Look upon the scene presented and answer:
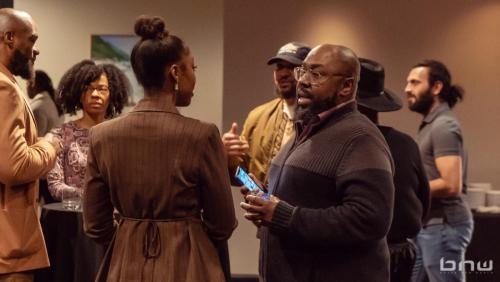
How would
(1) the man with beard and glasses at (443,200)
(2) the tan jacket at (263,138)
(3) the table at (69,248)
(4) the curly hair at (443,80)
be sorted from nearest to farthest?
(3) the table at (69,248) → (2) the tan jacket at (263,138) → (1) the man with beard and glasses at (443,200) → (4) the curly hair at (443,80)

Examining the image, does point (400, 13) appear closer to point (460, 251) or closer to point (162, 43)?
point (460, 251)

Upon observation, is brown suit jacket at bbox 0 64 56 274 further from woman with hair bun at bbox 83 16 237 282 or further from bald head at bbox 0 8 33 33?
woman with hair bun at bbox 83 16 237 282

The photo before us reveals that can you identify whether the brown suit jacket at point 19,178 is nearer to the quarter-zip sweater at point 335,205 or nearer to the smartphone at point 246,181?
the smartphone at point 246,181

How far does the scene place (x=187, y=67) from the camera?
247cm

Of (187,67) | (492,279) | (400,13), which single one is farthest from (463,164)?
(187,67)

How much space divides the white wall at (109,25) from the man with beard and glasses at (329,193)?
5579 millimetres

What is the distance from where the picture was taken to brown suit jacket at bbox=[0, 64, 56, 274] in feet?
9.52

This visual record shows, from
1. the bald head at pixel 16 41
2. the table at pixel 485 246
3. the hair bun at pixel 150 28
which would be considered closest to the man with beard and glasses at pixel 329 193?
the hair bun at pixel 150 28

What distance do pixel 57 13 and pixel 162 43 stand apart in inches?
240

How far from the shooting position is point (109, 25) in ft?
26.7

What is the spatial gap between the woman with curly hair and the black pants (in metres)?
1.64

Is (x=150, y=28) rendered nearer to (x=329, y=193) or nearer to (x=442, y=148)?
(x=329, y=193)

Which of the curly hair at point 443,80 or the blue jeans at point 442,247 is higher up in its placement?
the curly hair at point 443,80

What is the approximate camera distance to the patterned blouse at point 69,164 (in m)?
4.00
